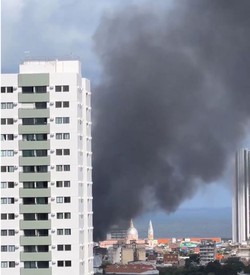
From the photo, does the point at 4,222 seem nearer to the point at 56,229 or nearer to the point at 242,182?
the point at 56,229

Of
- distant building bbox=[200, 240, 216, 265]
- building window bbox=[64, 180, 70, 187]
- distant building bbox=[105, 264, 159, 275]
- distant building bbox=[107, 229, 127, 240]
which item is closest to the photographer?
building window bbox=[64, 180, 70, 187]

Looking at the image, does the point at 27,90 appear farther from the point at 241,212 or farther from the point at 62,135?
the point at 241,212

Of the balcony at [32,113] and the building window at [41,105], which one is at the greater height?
the building window at [41,105]

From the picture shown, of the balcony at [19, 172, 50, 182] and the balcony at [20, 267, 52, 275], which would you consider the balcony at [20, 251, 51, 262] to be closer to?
the balcony at [20, 267, 52, 275]

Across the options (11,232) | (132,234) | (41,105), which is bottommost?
(132,234)

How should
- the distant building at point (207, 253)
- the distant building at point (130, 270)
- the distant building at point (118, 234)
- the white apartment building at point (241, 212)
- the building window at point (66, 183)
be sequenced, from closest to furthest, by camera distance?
the building window at point (66, 183) < the distant building at point (130, 270) < the distant building at point (118, 234) < the distant building at point (207, 253) < the white apartment building at point (241, 212)

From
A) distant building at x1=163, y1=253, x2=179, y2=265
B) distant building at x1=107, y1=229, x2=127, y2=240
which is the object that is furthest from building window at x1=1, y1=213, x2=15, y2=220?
distant building at x1=107, y1=229, x2=127, y2=240

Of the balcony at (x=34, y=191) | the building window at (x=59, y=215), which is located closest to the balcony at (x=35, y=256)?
the building window at (x=59, y=215)

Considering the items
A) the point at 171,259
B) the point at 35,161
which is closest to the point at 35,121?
the point at 35,161

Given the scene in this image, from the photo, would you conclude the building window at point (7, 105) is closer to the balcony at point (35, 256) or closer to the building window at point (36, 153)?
the building window at point (36, 153)
